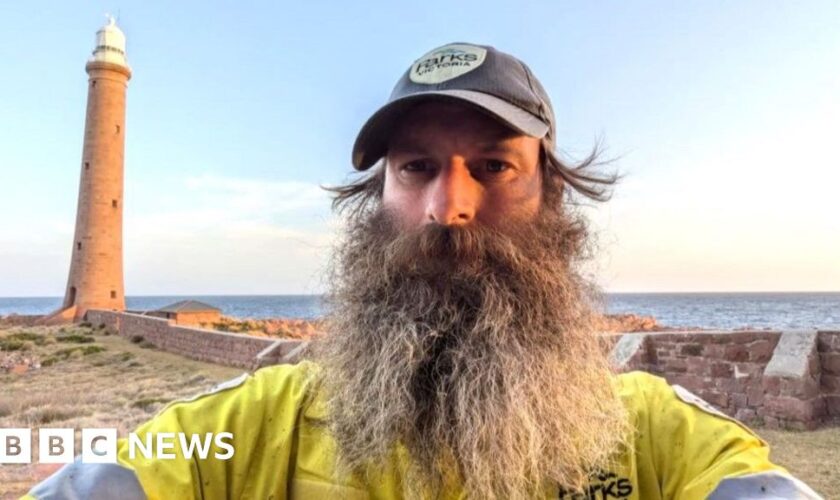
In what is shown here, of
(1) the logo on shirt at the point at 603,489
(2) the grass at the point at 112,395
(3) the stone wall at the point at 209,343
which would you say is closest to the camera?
(1) the logo on shirt at the point at 603,489

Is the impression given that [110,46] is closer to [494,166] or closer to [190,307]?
[190,307]

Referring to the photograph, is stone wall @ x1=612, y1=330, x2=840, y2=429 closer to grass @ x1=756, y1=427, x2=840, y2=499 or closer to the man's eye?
grass @ x1=756, y1=427, x2=840, y2=499

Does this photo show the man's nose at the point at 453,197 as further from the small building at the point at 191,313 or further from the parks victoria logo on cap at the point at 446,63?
the small building at the point at 191,313

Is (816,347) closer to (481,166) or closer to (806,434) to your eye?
(806,434)

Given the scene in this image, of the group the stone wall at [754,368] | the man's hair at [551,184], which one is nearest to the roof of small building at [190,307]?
the stone wall at [754,368]

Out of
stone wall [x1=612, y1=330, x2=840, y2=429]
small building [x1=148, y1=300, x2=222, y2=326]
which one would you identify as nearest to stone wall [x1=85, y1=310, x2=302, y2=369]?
small building [x1=148, y1=300, x2=222, y2=326]

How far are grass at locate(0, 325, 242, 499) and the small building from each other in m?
2.77

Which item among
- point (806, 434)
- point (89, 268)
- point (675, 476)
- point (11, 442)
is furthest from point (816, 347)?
point (89, 268)

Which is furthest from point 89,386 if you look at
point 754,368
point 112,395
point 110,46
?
point 110,46

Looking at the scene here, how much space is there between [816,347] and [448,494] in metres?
6.77

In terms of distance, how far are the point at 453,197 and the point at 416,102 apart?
0.23 metres

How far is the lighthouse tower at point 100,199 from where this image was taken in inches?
939

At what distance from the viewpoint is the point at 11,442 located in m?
5.79

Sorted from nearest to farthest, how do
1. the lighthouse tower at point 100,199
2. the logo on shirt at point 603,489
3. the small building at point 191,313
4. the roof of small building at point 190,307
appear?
the logo on shirt at point 603,489
the small building at point 191,313
the roof of small building at point 190,307
the lighthouse tower at point 100,199
